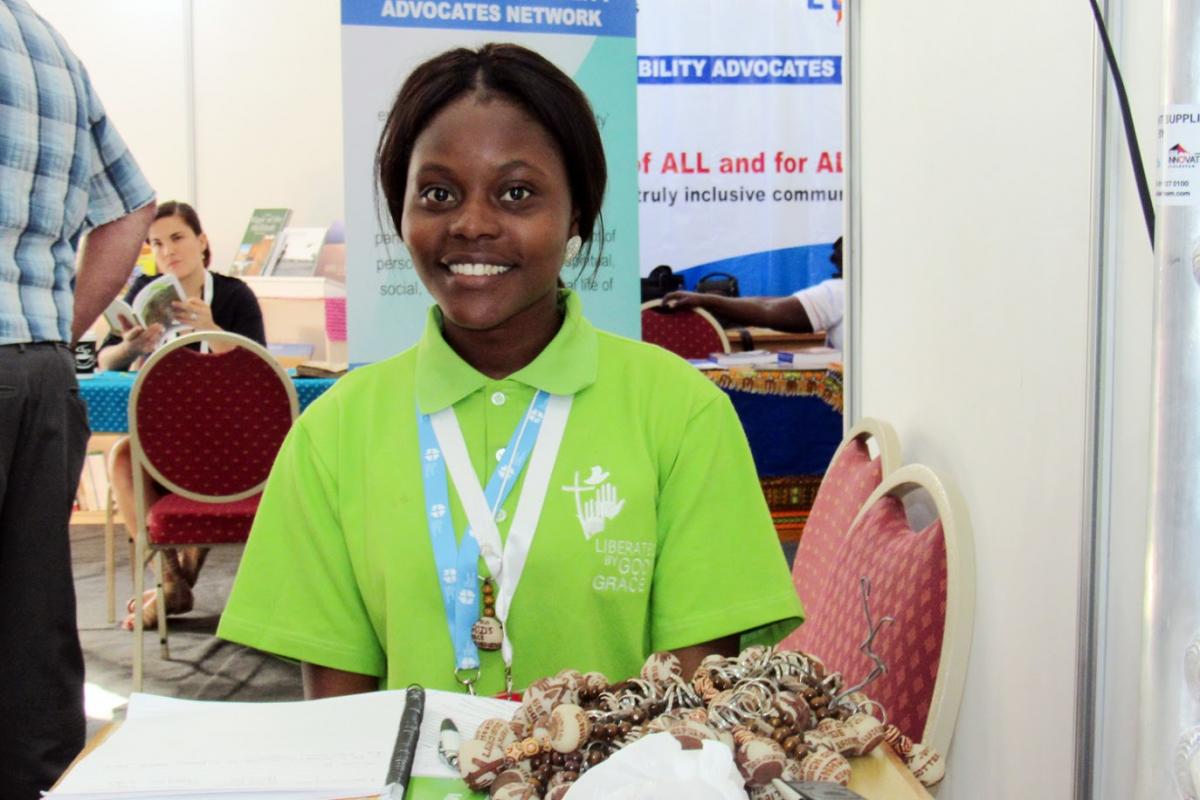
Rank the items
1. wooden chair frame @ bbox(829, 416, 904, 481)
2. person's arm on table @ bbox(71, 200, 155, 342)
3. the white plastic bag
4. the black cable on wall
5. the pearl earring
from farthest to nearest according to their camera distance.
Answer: person's arm on table @ bbox(71, 200, 155, 342) < wooden chair frame @ bbox(829, 416, 904, 481) < the pearl earring < the black cable on wall < the white plastic bag


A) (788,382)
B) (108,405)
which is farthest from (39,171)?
(788,382)

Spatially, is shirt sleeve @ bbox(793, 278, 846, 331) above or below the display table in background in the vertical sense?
above

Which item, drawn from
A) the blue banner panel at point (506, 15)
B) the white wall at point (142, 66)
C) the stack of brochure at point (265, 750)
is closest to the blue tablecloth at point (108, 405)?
the blue banner panel at point (506, 15)

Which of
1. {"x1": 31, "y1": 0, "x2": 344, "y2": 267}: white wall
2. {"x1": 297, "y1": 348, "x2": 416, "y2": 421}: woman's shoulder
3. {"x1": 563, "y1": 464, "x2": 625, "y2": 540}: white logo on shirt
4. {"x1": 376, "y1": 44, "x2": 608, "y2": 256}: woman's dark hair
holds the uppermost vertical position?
{"x1": 31, "y1": 0, "x2": 344, "y2": 267}: white wall

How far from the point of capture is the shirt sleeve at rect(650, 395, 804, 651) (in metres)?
1.07

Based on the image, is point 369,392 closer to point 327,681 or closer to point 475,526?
point 475,526

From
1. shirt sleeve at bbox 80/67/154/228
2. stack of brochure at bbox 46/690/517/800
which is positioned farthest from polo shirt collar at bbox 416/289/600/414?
shirt sleeve at bbox 80/67/154/228

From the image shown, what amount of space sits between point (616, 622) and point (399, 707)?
349 mm

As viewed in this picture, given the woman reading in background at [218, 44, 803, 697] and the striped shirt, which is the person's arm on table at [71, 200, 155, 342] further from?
the woman reading in background at [218, 44, 803, 697]

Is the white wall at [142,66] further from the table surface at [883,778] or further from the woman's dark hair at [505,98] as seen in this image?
the table surface at [883,778]

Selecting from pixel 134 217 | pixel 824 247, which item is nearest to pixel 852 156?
pixel 134 217

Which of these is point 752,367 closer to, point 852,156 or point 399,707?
point 852,156

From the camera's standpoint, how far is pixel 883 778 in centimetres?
69

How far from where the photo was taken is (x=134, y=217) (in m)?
2.26
